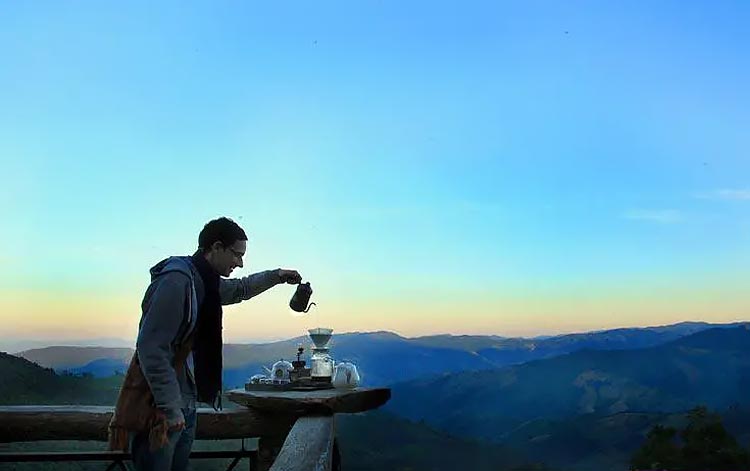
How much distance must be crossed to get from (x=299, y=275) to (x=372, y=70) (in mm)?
6361

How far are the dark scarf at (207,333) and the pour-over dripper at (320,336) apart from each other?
1224 millimetres

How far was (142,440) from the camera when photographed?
2.37 metres

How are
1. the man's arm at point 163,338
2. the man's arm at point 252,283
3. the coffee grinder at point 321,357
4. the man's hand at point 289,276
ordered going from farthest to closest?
the coffee grinder at point 321,357
the man's hand at point 289,276
the man's arm at point 252,283
the man's arm at point 163,338

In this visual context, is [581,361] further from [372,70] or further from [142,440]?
[142,440]

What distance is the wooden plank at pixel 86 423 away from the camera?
11.8ft

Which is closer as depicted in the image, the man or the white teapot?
the man

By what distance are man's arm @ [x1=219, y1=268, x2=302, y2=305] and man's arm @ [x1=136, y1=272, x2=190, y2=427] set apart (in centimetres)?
79

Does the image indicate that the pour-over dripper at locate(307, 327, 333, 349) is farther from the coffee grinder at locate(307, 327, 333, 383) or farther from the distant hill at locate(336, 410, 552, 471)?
the distant hill at locate(336, 410, 552, 471)

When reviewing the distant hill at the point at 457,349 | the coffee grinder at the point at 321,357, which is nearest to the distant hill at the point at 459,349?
the distant hill at the point at 457,349

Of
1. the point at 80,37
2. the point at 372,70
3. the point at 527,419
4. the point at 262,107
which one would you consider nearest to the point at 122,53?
the point at 80,37

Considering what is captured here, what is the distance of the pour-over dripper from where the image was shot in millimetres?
3805

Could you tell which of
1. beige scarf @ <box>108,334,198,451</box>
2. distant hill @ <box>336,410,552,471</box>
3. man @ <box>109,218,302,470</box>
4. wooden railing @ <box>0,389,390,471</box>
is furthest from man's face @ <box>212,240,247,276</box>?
distant hill @ <box>336,410,552,471</box>

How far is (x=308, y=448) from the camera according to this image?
2361 mm

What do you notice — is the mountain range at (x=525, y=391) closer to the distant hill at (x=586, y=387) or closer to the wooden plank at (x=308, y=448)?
the distant hill at (x=586, y=387)
